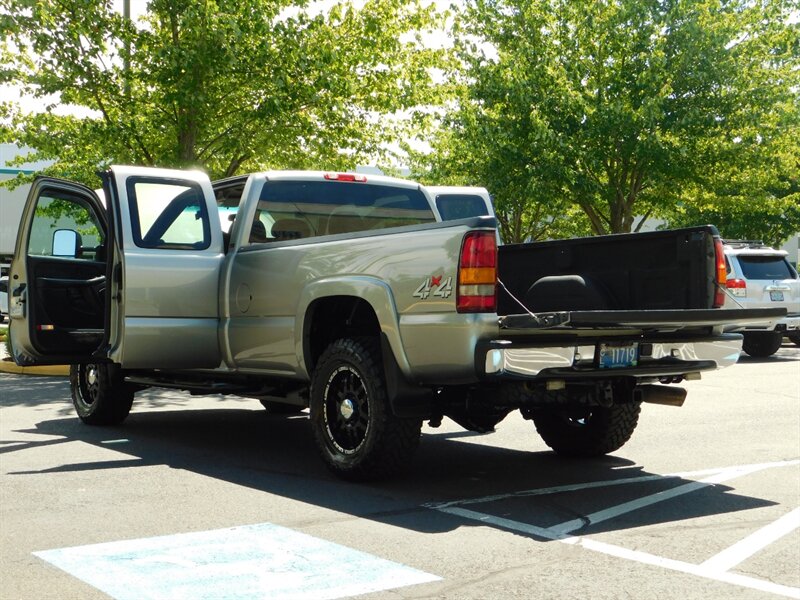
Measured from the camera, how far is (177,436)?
30.0 feet

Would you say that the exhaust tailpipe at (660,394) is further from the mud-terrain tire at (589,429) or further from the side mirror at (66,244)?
the side mirror at (66,244)

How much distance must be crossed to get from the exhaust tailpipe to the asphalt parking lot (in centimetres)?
55

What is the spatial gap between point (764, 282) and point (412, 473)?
1216 cm

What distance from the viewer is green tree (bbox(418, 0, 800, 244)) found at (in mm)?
25312

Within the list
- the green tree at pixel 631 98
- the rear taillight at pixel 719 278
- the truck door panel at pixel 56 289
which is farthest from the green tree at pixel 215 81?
the rear taillight at pixel 719 278

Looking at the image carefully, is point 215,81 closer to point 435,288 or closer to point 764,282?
point 764,282

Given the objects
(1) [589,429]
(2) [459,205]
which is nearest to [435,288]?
(1) [589,429]

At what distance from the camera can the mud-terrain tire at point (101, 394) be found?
930 centimetres

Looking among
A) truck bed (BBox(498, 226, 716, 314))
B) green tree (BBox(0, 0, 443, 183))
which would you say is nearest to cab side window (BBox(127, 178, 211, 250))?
truck bed (BBox(498, 226, 716, 314))

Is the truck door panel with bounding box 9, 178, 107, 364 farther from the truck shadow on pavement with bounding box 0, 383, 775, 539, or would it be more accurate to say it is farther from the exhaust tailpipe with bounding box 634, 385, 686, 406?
the exhaust tailpipe with bounding box 634, 385, 686, 406

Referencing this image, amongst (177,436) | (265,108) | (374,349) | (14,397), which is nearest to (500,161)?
(265,108)

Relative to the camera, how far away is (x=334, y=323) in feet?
24.8

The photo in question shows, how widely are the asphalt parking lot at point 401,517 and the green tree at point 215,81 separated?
9.62m

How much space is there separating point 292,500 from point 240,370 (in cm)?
207
